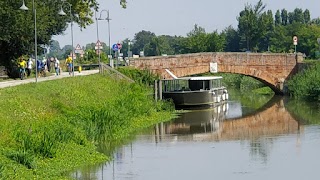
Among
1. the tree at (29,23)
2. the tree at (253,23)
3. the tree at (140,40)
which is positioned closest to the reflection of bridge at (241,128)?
the tree at (29,23)

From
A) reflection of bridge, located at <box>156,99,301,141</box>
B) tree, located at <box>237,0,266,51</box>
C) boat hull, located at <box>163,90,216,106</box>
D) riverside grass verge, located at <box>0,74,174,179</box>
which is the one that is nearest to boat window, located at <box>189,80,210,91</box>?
boat hull, located at <box>163,90,216,106</box>

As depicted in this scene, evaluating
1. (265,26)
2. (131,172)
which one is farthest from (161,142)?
(265,26)

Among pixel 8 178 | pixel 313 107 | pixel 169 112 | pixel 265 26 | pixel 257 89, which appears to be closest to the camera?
pixel 8 178

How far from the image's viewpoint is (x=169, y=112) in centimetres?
4906

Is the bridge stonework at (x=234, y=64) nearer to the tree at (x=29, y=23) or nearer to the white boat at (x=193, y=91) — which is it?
the white boat at (x=193, y=91)

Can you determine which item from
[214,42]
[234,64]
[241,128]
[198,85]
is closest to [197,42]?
[214,42]

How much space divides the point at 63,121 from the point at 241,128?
14.2 m

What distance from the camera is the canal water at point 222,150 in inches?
996

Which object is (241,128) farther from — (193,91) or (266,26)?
(266,26)

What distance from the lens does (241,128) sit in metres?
41.9

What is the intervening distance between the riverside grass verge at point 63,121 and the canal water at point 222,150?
103 cm

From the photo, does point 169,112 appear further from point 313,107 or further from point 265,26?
point 265,26

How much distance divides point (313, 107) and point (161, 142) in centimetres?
2151

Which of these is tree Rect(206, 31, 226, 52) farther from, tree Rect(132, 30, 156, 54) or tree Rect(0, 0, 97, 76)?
tree Rect(132, 30, 156, 54)
